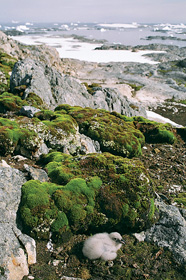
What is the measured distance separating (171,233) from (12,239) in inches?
337

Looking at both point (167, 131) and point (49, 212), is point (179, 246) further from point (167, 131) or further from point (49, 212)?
point (167, 131)

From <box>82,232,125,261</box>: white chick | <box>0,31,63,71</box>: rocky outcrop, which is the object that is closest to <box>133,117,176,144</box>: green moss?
<box>82,232,125,261</box>: white chick

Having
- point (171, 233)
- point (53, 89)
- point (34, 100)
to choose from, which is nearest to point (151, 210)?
point (171, 233)

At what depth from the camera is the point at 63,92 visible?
4100 centimetres

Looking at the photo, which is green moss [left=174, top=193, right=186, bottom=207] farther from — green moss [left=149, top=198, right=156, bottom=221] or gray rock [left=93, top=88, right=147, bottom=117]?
gray rock [left=93, top=88, right=147, bottom=117]

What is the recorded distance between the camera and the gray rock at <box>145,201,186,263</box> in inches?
476

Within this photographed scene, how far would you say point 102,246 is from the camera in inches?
440

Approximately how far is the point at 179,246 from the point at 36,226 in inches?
301

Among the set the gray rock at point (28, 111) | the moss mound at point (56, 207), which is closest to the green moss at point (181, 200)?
the moss mound at point (56, 207)

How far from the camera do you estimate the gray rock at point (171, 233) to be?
1210 cm

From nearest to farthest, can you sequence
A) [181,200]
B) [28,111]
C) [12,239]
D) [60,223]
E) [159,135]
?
[12,239] → [60,223] → [181,200] → [28,111] → [159,135]

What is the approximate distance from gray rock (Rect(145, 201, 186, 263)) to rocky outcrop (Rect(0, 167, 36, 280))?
6.54 meters

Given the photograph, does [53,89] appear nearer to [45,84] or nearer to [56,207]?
[45,84]

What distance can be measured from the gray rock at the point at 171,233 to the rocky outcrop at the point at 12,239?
6.54 m
